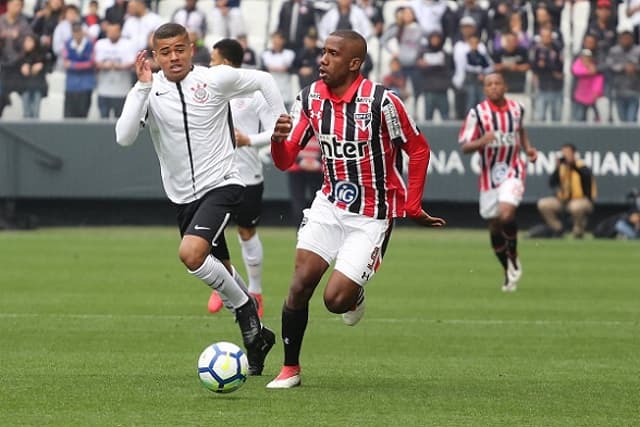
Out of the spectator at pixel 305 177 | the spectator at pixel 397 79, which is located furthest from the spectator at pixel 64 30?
the spectator at pixel 397 79

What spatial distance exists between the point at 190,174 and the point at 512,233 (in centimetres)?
722

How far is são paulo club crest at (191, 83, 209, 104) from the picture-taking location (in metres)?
9.61

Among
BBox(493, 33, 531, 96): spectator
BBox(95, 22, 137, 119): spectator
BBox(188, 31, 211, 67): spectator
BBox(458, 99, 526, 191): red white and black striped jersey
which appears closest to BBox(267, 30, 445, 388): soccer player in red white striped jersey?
BBox(458, 99, 526, 191): red white and black striped jersey

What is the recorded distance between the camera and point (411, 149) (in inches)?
350

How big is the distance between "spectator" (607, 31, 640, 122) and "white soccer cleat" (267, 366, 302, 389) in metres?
16.0

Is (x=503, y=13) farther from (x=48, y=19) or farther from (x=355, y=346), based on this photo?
(x=355, y=346)

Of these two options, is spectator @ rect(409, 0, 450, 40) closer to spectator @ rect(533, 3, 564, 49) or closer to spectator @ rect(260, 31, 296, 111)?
spectator @ rect(533, 3, 564, 49)

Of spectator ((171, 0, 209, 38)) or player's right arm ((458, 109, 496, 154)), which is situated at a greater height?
player's right arm ((458, 109, 496, 154))

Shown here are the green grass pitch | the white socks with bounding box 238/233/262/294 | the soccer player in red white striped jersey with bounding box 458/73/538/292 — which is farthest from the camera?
the soccer player in red white striped jersey with bounding box 458/73/538/292

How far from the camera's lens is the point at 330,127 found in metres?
8.83

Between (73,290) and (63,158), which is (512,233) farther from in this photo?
(63,158)

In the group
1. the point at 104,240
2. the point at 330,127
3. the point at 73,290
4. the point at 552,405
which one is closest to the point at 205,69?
the point at 330,127

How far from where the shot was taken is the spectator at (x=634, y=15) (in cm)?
2428

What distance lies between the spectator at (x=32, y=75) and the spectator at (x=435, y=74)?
6635mm
